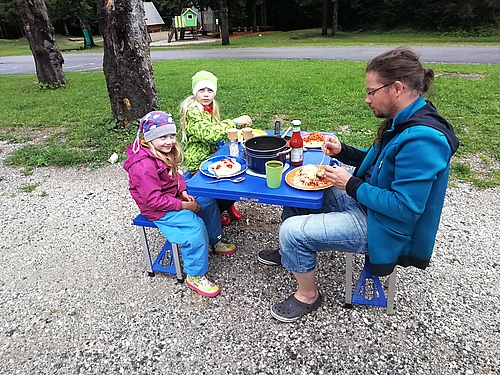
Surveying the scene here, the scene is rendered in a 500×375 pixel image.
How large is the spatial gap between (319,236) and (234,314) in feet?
2.95

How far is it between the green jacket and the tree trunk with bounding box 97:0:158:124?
3.37 metres

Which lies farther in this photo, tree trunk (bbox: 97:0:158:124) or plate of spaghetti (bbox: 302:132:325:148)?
tree trunk (bbox: 97:0:158:124)

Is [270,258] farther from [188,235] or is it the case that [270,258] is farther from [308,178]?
[308,178]

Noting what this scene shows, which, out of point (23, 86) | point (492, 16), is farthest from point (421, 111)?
point (492, 16)

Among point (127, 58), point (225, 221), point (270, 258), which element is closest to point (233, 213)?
point (225, 221)

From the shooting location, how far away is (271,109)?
7.40 meters

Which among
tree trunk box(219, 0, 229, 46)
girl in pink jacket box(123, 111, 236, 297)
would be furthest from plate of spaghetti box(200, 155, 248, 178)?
tree trunk box(219, 0, 229, 46)

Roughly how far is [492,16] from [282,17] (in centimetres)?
1990

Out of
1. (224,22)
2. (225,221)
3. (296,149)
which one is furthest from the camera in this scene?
(224,22)

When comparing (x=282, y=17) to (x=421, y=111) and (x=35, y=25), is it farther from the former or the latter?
(x=421, y=111)

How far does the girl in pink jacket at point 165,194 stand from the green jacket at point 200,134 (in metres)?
0.39

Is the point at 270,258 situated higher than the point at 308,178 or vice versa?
the point at 308,178

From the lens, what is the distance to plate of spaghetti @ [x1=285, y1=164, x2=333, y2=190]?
2371 mm

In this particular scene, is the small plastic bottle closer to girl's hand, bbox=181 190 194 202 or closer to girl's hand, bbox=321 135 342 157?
girl's hand, bbox=181 190 194 202
